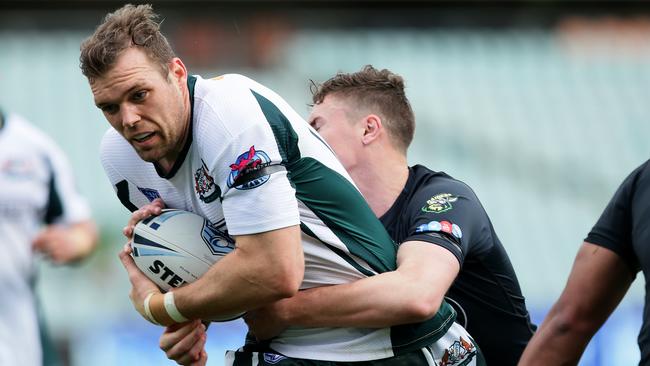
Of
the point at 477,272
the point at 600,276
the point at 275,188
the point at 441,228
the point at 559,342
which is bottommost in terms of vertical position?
the point at 559,342

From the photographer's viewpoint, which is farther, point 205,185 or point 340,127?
point 340,127

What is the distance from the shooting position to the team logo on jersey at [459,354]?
4254mm

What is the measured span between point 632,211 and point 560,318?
1.52 feet

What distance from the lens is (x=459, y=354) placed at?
169 inches

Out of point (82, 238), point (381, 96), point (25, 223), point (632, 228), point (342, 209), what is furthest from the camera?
point (25, 223)

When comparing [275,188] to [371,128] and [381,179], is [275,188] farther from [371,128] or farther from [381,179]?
[371,128]

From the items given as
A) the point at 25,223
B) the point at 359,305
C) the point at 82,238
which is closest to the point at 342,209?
the point at 359,305

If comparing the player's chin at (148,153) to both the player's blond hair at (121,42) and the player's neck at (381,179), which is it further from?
the player's neck at (381,179)

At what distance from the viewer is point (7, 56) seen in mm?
13945

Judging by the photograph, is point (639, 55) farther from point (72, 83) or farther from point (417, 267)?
point (417, 267)

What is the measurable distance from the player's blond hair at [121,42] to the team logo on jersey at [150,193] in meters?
0.53

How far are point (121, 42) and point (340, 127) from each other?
5.08 ft

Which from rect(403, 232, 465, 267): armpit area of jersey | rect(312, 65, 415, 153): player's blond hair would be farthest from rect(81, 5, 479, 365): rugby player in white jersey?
rect(312, 65, 415, 153): player's blond hair

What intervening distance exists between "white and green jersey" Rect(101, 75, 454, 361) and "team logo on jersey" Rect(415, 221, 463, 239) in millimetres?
147
